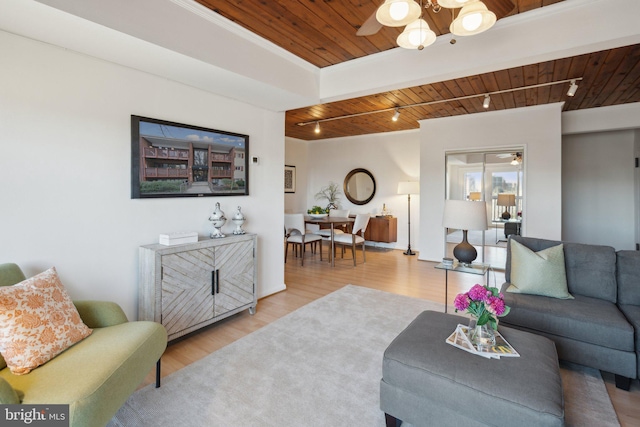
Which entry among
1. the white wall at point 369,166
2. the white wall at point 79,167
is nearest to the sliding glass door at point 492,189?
the white wall at point 369,166

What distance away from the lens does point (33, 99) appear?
208 cm

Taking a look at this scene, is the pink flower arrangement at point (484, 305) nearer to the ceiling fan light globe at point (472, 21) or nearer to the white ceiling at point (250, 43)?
the ceiling fan light globe at point (472, 21)

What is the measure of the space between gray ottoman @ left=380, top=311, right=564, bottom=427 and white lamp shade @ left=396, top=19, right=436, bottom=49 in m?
1.81

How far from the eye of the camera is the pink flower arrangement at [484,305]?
1.63 meters

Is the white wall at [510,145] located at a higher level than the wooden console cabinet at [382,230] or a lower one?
higher

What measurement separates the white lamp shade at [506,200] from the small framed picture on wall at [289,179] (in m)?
4.61

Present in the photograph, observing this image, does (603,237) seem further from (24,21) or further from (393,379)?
(24,21)

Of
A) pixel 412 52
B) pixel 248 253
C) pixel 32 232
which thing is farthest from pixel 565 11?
pixel 32 232

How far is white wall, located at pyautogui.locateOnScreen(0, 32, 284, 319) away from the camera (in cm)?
203

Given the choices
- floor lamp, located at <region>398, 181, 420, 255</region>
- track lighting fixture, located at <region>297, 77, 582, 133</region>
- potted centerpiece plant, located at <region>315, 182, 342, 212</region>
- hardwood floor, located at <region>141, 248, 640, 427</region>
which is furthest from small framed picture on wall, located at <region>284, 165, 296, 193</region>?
floor lamp, located at <region>398, 181, 420, 255</region>

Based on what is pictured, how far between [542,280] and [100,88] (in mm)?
3800

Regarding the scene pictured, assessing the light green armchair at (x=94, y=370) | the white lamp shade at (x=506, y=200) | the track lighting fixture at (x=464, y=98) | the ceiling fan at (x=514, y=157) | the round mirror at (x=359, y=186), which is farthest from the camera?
the round mirror at (x=359, y=186)

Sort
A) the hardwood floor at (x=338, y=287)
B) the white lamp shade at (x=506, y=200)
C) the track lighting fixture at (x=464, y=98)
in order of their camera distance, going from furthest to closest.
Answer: the white lamp shade at (x=506, y=200)
the track lighting fixture at (x=464, y=98)
the hardwood floor at (x=338, y=287)

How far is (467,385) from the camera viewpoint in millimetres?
1438
